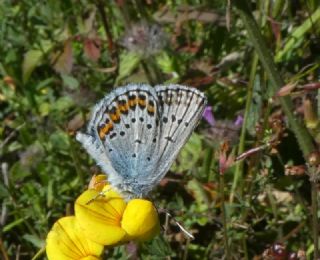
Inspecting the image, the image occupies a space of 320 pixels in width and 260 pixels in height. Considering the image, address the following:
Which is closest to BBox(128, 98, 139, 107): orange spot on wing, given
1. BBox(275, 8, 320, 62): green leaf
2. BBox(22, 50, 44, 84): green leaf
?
BBox(275, 8, 320, 62): green leaf

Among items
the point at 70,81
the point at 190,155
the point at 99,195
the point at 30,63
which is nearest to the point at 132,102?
the point at 99,195

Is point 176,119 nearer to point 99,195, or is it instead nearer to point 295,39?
point 99,195

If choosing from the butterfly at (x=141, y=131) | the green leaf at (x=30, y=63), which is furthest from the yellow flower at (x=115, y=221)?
the green leaf at (x=30, y=63)

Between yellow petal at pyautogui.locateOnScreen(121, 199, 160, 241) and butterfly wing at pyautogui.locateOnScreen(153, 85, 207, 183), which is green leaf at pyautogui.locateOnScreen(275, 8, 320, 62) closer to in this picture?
butterfly wing at pyautogui.locateOnScreen(153, 85, 207, 183)

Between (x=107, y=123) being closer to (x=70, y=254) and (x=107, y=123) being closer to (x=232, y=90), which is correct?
(x=70, y=254)

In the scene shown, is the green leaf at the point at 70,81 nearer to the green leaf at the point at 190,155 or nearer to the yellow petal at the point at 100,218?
the green leaf at the point at 190,155

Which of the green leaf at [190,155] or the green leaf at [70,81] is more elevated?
the green leaf at [70,81]

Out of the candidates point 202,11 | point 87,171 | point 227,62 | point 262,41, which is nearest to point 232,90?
point 227,62
